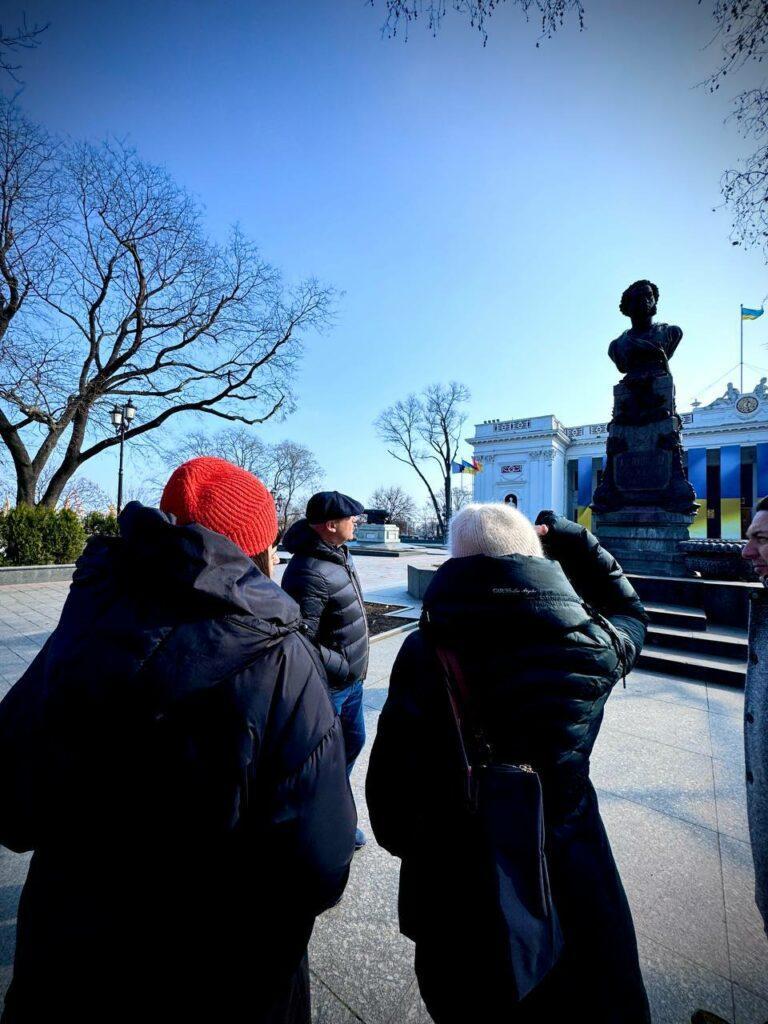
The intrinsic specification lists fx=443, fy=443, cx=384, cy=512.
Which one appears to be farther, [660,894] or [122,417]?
[122,417]

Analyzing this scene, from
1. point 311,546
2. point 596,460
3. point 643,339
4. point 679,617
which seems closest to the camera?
point 311,546

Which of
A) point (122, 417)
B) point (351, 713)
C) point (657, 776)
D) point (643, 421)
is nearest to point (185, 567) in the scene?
point (351, 713)

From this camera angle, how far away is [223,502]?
3.99 ft

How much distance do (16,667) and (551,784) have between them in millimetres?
6336

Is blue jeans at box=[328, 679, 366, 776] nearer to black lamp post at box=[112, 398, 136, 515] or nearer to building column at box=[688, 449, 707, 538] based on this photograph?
black lamp post at box=[112, 398, 136, 515]

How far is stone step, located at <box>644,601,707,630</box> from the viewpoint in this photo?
6.07 m

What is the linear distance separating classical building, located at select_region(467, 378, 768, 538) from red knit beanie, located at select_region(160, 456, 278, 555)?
3321cm

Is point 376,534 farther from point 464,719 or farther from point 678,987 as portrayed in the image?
point 464,719

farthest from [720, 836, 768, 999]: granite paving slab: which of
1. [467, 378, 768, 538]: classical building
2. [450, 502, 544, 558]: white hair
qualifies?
[467, 378, 768, 538]: classical building

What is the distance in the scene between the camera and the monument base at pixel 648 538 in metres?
7.87

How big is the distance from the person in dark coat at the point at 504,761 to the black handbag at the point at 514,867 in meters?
0.03

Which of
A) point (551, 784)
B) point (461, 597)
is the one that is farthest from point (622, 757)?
point (461, 597)

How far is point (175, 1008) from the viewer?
993 millimetres

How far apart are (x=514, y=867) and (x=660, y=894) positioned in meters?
1.79
